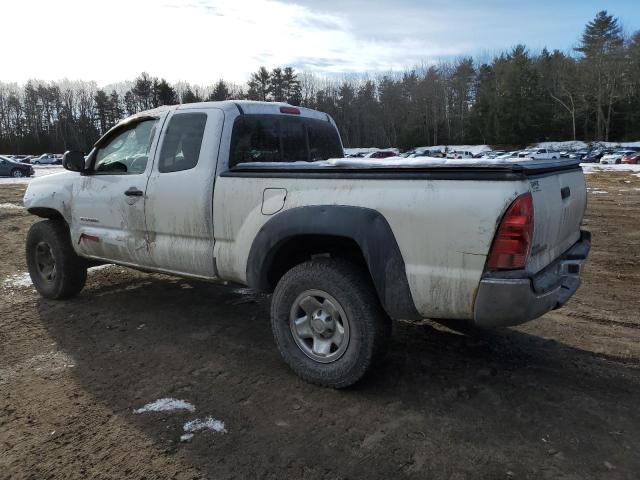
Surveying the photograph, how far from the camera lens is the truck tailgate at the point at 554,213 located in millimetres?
2850

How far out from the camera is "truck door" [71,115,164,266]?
14.8ft

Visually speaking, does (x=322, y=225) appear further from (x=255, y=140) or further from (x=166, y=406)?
(x=166, y=406)

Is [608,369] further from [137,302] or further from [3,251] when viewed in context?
[3,251]

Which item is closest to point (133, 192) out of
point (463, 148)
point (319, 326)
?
point (319, 326)

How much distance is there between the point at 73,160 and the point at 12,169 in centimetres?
2979

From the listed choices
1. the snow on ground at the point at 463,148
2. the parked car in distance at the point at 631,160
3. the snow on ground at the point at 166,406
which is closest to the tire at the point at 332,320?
the snow on ground at the point at 166,406

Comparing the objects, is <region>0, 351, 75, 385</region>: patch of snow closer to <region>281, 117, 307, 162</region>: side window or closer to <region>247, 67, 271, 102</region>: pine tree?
<region>281, 117, 307, 162</region>: side window

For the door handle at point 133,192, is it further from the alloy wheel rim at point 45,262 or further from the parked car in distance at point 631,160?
the parked car in distance at point 631,160

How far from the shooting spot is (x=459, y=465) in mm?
2615

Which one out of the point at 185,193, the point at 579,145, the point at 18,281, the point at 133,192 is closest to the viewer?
the point at 185,193

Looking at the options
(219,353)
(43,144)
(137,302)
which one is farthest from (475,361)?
(43,144)

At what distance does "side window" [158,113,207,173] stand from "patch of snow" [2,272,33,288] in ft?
11.0

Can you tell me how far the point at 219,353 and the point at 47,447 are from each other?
146cm

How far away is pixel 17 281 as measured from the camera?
21.5 feet
